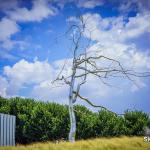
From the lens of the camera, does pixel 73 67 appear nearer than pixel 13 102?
Yes

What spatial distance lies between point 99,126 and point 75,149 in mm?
9205

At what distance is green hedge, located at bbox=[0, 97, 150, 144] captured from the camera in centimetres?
2177

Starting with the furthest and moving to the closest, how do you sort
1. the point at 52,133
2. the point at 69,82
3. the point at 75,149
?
the point at 52,133 < the point at 69,82 < the point at 75,149

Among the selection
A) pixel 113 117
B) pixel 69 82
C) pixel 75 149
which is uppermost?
pixel 69 82

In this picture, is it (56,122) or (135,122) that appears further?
(135,122)

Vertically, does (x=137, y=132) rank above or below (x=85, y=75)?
below

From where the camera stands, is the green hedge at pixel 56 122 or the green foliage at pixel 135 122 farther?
the green foliage at pixel 135 122

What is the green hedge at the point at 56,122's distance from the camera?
21.8 metres

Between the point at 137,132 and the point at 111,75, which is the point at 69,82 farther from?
the point at 137,132

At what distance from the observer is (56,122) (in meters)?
Answer: 21.8

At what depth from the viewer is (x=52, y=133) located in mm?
21656

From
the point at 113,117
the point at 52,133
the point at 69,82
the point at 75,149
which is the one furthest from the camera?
the point at 113,117

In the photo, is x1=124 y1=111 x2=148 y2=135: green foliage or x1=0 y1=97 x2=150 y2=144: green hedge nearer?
x1=0 y1=97 x2=150 y2=144: green hedge

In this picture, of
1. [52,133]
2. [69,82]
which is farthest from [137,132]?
[69,82]
